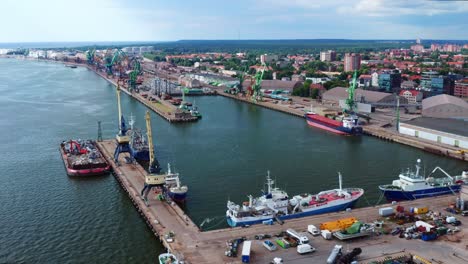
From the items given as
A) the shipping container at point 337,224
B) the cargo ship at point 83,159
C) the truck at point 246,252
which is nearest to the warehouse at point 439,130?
the shipping container at point 337,224

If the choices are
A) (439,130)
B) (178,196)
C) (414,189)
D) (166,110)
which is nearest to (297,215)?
(178,196)

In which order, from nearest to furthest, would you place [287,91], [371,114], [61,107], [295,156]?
[295,156]
[371,114]
[61,107]
[287,91]

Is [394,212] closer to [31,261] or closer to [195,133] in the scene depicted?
[31,261]

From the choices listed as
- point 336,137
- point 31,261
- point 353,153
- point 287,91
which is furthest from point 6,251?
point 287,91

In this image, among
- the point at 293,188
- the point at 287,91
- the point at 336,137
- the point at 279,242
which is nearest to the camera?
the point at 279,242

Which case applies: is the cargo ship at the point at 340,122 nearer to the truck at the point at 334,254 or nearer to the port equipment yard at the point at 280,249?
the port equipment yard at the point at 280,249

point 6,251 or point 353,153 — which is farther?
point 353,153

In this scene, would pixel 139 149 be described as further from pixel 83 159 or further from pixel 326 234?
pixel 326 234
